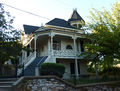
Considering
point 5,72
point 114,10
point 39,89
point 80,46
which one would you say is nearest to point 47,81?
point 39,89

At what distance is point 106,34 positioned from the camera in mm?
12867

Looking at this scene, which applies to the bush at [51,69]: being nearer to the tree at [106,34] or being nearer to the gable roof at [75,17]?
the tree at [106,34]

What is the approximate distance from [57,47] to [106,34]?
7268 mm

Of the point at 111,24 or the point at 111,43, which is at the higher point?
the point at 111,24

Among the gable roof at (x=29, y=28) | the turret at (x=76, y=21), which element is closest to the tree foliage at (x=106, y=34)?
the turret at (x=76, y=21)

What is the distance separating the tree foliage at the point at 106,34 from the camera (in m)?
12.7

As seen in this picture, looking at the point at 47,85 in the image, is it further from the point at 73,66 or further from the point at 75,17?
the point at 75,17

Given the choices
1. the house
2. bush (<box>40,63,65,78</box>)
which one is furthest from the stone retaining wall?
the house

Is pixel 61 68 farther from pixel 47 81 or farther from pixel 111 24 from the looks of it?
pixel 111 24

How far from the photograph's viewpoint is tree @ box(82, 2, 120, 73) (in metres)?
12.7

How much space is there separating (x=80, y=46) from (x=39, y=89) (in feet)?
39.2

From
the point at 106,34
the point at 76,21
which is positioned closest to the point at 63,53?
the point at 106,34

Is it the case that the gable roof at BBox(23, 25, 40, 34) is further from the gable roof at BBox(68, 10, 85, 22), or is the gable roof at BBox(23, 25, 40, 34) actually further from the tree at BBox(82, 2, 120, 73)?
the tree at BBox(82, 2, 120, 73)

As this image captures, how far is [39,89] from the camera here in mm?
8602
